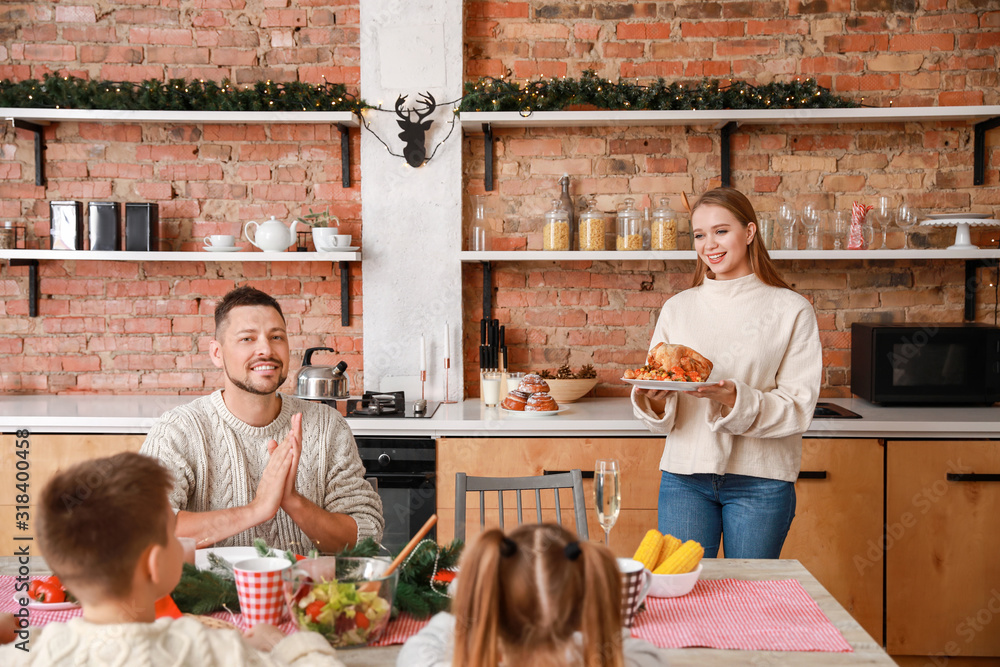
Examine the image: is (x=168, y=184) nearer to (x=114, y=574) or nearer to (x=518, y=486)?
(x=518, y=486)

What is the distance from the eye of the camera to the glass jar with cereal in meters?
3.23

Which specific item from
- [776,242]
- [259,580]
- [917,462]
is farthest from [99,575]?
[776,242]

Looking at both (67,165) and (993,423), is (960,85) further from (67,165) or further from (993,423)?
(67,165)

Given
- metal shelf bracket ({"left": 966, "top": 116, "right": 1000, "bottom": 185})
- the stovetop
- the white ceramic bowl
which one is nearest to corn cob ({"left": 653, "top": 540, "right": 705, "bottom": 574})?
the white ceramic bowl

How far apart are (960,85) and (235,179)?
10.3ft

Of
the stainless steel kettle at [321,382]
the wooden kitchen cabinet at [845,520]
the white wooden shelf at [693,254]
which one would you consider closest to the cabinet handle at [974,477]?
→ the wooden kitchen cabinet at [845,520]

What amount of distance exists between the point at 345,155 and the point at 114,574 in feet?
8.75

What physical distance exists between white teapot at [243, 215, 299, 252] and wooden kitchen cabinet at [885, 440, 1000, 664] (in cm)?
242

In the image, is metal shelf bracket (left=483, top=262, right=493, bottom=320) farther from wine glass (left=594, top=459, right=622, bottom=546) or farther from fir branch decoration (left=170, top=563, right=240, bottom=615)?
fir branch decoration (left=170, top=563, right=240, bottom=615)

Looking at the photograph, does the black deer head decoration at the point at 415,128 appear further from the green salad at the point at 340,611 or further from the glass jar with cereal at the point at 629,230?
the green salad at the point at 340,611

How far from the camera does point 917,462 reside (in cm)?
274

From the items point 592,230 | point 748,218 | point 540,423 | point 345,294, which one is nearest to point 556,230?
point 592,230

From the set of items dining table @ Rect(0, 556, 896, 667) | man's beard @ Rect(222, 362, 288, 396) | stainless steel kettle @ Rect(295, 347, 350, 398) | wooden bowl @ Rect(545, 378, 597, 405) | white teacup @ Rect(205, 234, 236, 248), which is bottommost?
dining table @ Rect(0, 556, 896, 667)

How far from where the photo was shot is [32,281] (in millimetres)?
3457
